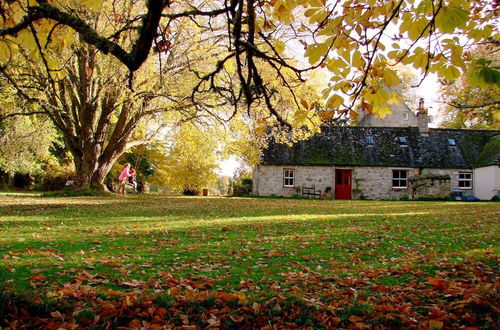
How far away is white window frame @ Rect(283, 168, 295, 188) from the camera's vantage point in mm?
30609

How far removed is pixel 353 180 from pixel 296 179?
14.6 feet

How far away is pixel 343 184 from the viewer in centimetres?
3038

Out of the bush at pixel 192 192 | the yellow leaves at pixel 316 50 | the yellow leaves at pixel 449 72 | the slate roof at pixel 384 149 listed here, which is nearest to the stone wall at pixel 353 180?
the slate roof at pixel 384 149

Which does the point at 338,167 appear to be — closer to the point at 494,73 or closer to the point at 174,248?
the point at 174,248

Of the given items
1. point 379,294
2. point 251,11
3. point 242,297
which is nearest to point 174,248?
point 242,297

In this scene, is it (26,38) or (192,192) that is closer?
(26,38)

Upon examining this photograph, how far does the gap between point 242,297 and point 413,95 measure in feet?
174

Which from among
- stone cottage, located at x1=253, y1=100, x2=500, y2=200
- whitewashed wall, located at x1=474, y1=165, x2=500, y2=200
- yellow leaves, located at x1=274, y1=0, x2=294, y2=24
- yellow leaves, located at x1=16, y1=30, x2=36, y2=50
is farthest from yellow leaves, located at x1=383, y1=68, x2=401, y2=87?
whitewashed wall, located at x1=474, y1=165, x2=500, y2=200

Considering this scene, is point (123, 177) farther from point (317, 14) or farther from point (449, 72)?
point (449, 72)

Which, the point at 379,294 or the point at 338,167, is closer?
the point at 379,294

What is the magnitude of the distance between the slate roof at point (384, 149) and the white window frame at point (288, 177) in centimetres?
78

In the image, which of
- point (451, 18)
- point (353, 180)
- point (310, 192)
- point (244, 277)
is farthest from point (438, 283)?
Result: point (353, 180)

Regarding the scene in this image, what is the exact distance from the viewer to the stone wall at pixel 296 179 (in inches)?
1188

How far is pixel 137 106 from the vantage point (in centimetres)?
1775
